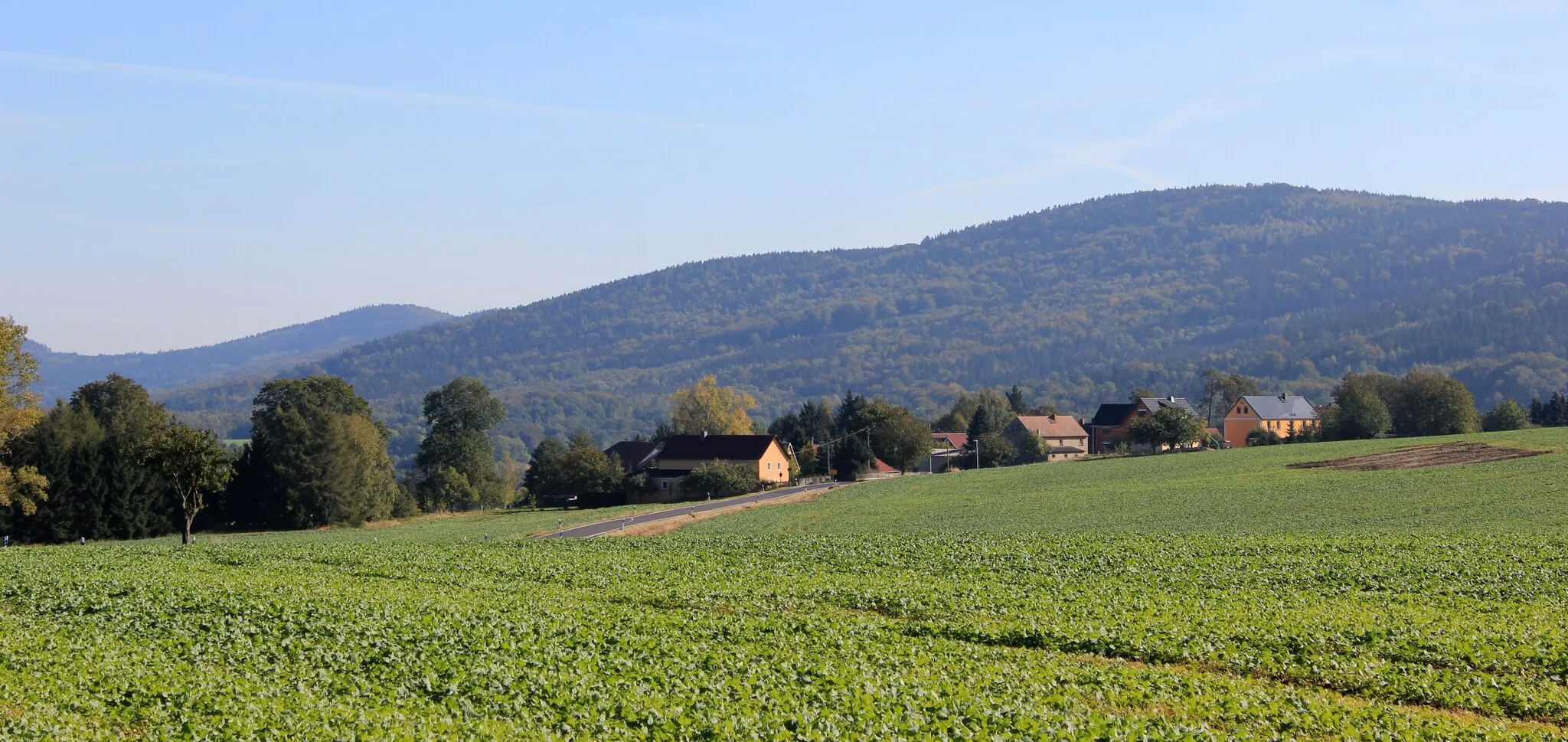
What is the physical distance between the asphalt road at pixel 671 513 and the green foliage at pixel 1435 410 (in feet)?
200

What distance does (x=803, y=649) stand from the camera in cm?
2038

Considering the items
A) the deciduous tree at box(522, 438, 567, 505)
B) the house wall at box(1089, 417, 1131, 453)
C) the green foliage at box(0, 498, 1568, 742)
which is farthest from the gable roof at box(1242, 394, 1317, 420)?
the green foliage at box(0, 498, 1568, 742)

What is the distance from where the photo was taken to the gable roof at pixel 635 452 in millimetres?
117106

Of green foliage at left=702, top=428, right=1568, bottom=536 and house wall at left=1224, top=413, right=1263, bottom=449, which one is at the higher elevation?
house wall at left=1224, top=413, right=1263, bottom=449

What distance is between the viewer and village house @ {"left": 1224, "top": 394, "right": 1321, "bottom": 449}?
14938cm

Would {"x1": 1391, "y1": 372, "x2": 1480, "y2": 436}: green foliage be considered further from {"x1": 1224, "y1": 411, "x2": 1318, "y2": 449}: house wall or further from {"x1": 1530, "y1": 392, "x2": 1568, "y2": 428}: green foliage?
{"x1": 1224, "y1": 411, "x2": 1318, "y2": 449}: house wall

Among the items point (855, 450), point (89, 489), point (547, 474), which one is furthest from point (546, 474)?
point (89, 489)

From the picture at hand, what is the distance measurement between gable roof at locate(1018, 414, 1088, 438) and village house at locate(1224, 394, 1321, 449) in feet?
59.1

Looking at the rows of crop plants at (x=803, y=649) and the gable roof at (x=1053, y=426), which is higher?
the gable roof at (x=1053, y=426)

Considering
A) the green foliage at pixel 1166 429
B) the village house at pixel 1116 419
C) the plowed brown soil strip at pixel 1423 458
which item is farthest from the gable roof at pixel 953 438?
the plowed brown soil strip at pixel 1423 458

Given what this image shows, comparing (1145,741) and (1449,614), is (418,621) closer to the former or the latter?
(1145,741)

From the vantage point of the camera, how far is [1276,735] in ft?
49.3

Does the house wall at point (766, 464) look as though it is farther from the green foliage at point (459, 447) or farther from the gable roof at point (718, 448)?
the green foliage at point (459, 447)

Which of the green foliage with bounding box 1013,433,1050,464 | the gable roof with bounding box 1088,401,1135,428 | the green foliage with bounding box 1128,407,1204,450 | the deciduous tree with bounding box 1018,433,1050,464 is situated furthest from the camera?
the gable roof with bounding box 1088,401,1135,428
